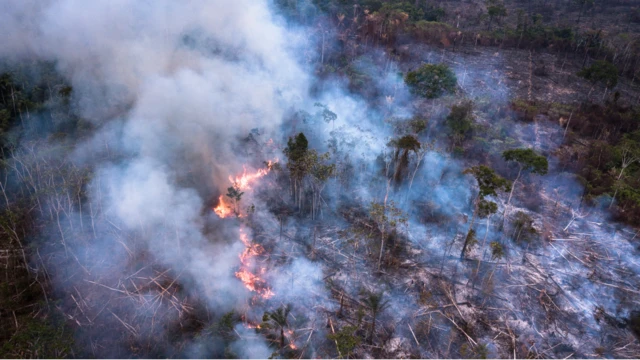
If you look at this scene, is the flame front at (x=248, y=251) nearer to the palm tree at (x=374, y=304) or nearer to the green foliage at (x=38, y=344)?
the palm tree at (x=374, y=304)

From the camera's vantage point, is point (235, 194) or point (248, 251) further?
point (235, 194)

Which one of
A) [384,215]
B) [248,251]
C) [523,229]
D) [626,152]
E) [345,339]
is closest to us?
[345,339]

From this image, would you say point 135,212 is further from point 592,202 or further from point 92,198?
point 592,202

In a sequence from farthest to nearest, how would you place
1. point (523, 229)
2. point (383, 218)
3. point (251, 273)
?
1. point (523, 229)
2. point (383, 218)
3. point (251, 273)

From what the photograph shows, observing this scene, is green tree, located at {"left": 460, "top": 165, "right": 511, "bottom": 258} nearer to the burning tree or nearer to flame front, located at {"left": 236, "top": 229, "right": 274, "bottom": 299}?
flame front, located at {"left": 236, "top": 229, "right": 274, "bottom": 299}

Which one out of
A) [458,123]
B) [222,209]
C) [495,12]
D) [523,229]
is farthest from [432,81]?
[495,12]

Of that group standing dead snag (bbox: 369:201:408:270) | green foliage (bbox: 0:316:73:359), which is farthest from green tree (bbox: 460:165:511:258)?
green foliage (bbox: 0:316:73:359)

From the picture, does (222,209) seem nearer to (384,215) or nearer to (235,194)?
(235,194)
